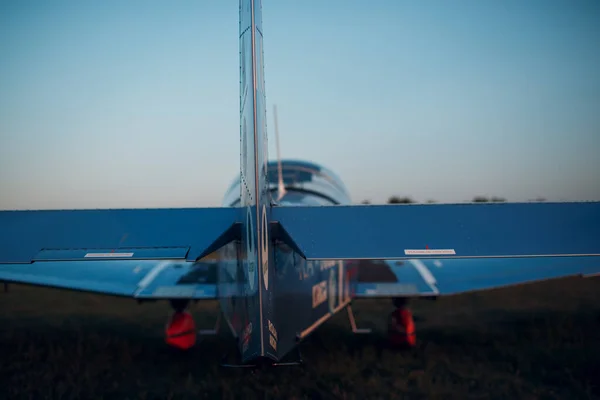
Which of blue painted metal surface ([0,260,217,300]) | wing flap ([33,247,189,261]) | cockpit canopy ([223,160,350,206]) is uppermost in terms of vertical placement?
cockpit canopy ([223,160,350,206])

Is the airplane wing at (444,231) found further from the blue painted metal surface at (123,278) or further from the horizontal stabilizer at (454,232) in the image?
the blue painted metal surface at (123,278)

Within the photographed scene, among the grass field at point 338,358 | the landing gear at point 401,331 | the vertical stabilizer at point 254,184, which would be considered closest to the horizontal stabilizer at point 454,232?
the vertical stabilizer at point 254,184

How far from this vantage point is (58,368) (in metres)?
5.89

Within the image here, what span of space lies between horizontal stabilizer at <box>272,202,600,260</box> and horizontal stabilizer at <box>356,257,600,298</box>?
4.02m

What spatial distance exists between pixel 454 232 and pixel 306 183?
17.2ft

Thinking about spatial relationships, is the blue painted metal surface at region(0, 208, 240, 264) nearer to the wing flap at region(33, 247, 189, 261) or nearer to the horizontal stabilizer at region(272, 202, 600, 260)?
the wing flap at region(33, 247, 189, 261)

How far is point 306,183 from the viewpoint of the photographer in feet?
27.1

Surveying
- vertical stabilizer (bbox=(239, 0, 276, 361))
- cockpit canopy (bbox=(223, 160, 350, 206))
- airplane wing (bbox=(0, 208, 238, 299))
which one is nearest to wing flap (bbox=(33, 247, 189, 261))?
airplane wing (bbox=(0, 208, 238, 299))

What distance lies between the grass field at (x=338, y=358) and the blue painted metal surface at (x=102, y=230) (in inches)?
90.2

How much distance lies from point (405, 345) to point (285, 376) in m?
2.16

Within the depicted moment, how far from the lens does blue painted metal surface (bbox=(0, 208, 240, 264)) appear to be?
10.6ft

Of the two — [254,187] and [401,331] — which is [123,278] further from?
[254,187]

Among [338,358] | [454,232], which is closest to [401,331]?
[338,358]

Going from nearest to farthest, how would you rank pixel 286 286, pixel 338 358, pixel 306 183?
1. pixel 286 286
2. pixel 338 358
3. pixel 306 183
